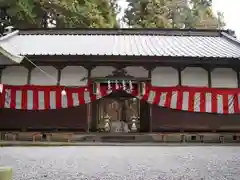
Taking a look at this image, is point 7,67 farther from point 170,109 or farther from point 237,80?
point 237,80

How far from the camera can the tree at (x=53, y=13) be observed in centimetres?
2517

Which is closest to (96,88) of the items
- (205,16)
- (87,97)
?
(87,97)

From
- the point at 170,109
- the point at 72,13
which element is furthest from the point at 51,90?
the point at 72,13

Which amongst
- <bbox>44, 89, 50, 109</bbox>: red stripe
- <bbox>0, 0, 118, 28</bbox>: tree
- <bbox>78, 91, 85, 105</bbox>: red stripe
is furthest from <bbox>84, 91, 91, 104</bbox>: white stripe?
<bbox>0, 0, 118, 28</bbox>: tree

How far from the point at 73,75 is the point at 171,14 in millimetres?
29604

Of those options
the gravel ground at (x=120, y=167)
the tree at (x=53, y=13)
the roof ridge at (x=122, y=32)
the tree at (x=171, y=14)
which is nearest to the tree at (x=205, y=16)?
the tree at (x=171, y=14)

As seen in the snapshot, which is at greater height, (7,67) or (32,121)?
(7,67)

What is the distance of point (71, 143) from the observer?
44.7 ft

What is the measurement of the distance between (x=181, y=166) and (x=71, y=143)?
6.70 meters

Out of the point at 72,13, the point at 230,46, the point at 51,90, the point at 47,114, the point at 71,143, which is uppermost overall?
the point at 72,13

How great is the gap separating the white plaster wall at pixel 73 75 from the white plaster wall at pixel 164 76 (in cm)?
309

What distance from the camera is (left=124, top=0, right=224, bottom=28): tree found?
35.5 meters

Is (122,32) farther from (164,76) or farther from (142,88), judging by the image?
(142,88)

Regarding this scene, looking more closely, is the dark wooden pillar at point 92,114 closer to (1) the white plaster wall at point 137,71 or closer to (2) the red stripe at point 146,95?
(1) the white plaster wall at point 137,71
